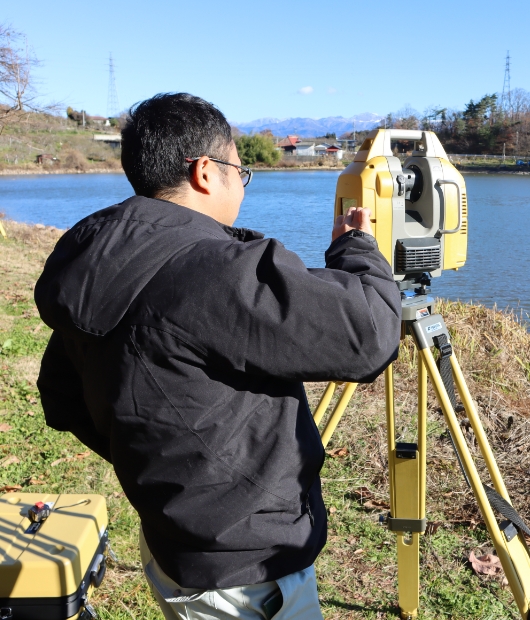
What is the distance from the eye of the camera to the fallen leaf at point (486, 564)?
2547 mm

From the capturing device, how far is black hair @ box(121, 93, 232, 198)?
1221 mm

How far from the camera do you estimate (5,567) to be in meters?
→ 1.96

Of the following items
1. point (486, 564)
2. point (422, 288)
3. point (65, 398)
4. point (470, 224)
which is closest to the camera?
point (65, 398)

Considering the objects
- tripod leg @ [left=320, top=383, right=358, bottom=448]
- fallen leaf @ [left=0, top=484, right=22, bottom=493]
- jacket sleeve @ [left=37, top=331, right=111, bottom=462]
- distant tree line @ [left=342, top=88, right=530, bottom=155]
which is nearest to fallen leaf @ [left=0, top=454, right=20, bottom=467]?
fallen leaf @ [left=0, top=484, right=22, bottom=493]

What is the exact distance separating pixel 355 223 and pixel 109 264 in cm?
68

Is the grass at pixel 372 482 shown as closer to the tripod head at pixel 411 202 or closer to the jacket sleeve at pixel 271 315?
the tripod head at pixel 411 202

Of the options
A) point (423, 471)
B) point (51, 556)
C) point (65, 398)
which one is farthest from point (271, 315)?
point (51, 556)

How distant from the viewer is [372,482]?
127 inches

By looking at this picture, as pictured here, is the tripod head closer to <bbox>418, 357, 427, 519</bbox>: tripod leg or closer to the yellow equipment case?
<bbox>418, 357, 427, 519</bbox>: tripod leg

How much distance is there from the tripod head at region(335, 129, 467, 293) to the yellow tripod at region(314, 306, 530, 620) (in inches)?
6.1

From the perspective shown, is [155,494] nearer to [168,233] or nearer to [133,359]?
[133,359]

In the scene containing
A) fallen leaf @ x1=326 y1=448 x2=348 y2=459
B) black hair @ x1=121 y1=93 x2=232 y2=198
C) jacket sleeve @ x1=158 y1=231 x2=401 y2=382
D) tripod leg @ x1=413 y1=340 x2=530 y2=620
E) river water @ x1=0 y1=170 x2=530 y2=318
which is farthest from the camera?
river water @ x1=0 y1=170 x2=530 y2=318

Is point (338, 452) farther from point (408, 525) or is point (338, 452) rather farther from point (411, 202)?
point (411, 202)

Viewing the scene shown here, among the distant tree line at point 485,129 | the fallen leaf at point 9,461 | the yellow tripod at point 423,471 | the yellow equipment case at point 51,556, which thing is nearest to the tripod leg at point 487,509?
the yellow tripod at point 423,471
